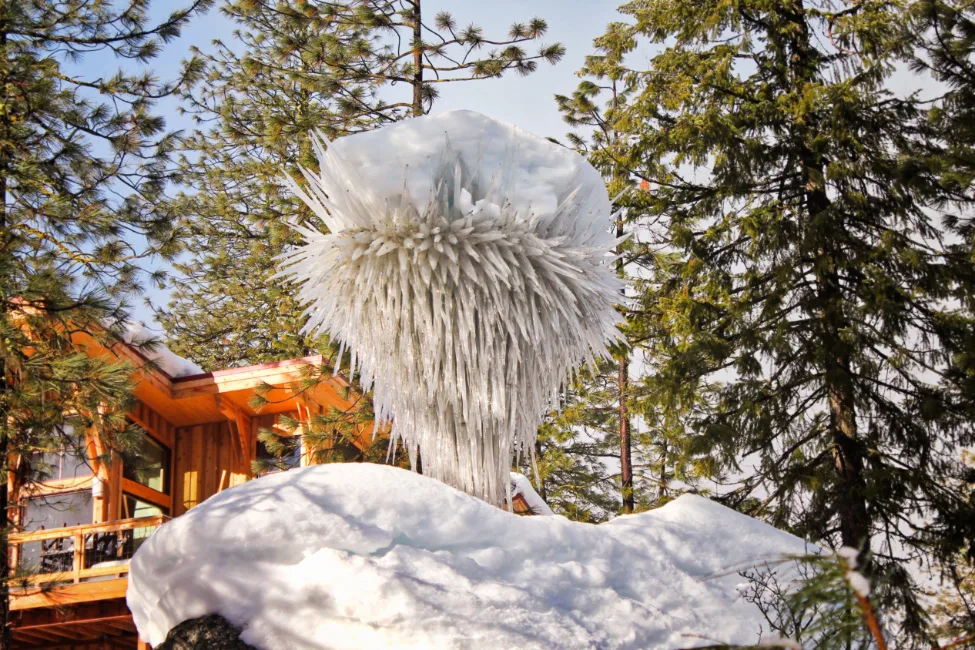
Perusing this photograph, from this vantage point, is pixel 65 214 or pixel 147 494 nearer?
pixel 65 214

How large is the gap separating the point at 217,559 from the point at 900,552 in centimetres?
663

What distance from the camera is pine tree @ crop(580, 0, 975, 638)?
7676 mm

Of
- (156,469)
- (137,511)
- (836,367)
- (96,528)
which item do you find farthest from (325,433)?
(836,367)

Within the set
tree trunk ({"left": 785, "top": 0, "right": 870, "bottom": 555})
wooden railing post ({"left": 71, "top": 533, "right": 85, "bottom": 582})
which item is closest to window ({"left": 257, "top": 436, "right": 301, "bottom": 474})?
wooden railing post ({"left": 71, "top": 533, "right": 85, "bottom": 582})

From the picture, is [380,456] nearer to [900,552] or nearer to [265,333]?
[900,552]

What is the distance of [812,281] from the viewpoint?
826cm

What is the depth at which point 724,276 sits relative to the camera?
28.8ft

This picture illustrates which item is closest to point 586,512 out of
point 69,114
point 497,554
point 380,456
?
point 380,456

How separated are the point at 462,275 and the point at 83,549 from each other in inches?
296

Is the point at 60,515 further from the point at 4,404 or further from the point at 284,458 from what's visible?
the point at 4,404

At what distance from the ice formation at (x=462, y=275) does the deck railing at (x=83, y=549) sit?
6435 millimetres

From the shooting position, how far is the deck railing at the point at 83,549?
8930mm

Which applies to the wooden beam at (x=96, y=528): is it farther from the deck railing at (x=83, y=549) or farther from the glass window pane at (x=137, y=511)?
the glass window pane at (x=137, y=511)

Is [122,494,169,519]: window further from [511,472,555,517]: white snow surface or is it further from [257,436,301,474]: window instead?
[511,472,555,517]: white snow surface
